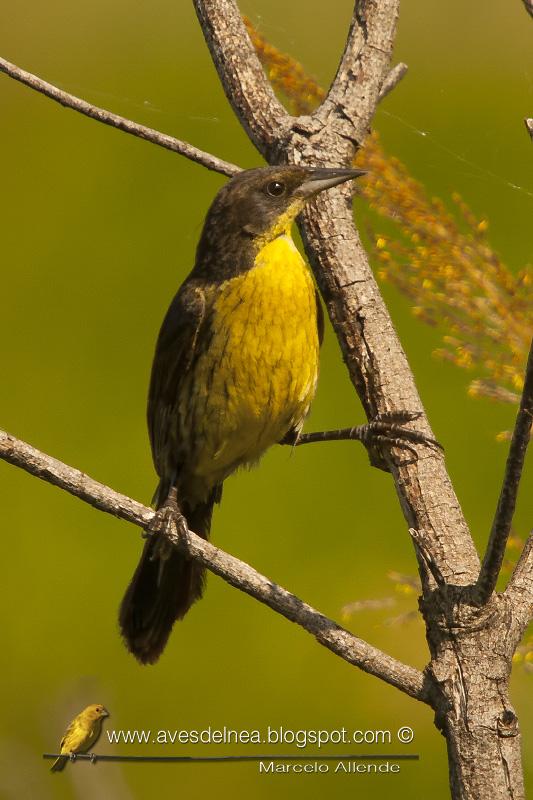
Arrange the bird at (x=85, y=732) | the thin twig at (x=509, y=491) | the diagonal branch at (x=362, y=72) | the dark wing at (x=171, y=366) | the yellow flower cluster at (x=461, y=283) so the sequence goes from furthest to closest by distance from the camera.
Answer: the dark wing at (x=171, y=366) → the diagonal branch at (x=362, y=72) → the bird at (x=85, y=732) → the yellow flower cluster at (x=461, y=283) → the thin twig at (x=509, y=491)

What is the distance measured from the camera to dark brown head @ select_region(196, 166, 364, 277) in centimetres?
204

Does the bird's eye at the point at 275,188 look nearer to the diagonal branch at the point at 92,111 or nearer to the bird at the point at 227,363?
the bird at the point at 227,363

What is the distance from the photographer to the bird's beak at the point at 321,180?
6.28 ft

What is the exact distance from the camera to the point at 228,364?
83.3 inches

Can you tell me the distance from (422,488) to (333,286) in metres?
0.39

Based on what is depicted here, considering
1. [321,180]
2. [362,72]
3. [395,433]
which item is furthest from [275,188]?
[395,433]

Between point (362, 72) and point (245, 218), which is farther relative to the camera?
point (245, 218)

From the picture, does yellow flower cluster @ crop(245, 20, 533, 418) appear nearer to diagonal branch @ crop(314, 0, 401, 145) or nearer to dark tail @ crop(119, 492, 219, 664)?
diagonal branch @ crop(314, 0, 401, 145)

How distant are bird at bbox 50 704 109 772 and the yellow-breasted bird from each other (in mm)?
346

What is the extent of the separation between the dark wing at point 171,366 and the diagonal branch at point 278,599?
0.68 m

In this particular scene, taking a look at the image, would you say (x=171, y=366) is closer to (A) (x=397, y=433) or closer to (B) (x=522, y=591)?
(A) (x=397, y=433)

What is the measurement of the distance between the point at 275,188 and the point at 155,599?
2.91 feet

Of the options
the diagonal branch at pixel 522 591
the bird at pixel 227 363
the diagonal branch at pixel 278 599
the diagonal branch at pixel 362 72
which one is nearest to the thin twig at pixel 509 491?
the diagonal branch at pixel 522 591

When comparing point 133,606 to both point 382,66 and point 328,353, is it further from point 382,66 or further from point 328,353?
point 382,66
